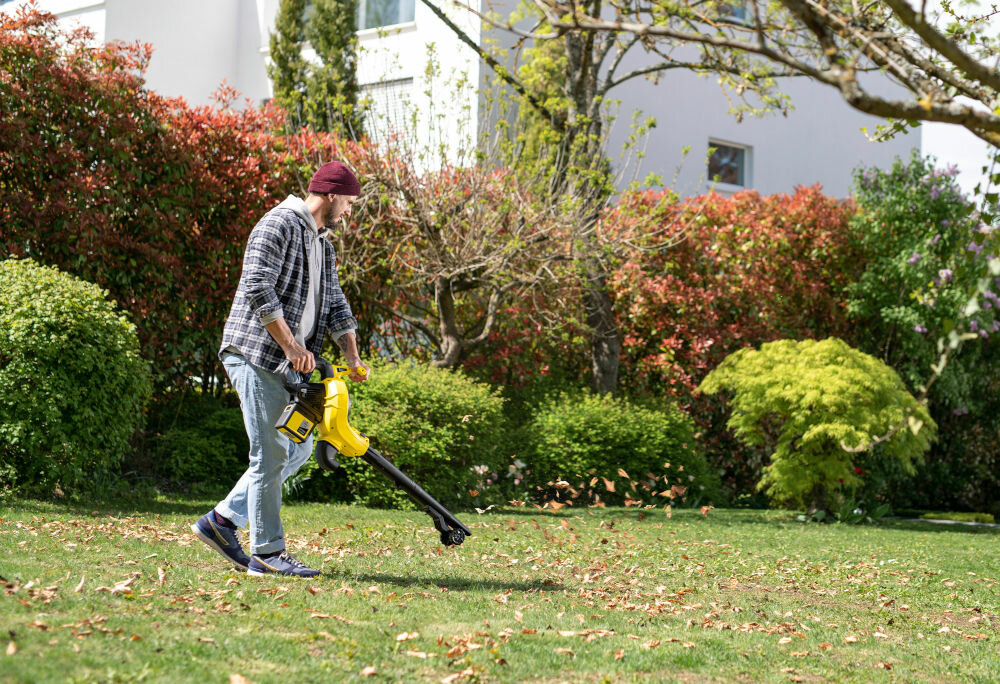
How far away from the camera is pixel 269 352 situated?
15.6ft

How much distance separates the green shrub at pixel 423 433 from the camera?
844cm

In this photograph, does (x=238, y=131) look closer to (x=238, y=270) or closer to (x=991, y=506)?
(x=238, y=270)

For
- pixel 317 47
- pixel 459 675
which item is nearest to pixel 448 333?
pixel 317 47

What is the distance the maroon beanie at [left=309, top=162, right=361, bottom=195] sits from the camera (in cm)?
497

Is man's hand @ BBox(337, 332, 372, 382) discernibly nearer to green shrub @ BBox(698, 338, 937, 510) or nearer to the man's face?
the man's face

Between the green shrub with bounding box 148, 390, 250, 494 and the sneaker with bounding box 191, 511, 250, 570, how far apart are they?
174 inches

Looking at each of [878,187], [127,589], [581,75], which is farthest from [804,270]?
[127,589]

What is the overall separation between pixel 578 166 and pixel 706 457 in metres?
3.94

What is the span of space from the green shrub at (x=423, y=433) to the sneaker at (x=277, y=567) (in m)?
3.54

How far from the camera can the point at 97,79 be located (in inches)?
354

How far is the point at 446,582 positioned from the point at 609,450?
507 centimetres

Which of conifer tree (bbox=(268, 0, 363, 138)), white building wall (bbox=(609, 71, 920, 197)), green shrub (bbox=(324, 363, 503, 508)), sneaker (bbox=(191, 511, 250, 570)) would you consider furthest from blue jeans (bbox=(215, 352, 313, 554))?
white building wall (bbox=(609, 71, 920, 197))

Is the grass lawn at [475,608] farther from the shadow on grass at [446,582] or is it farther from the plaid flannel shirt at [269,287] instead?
the plaid flannel shirt at [269,287]

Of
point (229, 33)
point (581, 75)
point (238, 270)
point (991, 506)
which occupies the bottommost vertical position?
point (991, 506)
